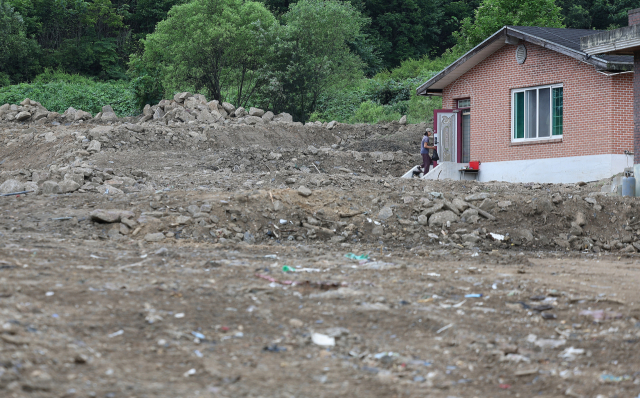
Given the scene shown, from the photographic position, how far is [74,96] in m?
36.2

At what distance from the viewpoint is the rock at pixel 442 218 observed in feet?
35.8

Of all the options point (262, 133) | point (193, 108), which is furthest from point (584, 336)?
point (193, 108)

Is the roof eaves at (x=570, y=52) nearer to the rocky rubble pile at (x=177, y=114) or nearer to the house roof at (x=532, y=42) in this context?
the house roof at (x=532, y=42)

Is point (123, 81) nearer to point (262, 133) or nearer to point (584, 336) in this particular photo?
point (262, 133)

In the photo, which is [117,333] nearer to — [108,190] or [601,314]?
[601,314]

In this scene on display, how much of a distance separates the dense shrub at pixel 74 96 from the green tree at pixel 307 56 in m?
8.59

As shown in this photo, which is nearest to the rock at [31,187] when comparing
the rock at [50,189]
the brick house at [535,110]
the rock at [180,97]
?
the rock at [50,189]

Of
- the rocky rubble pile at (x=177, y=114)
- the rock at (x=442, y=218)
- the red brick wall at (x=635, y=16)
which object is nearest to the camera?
the rock at (x=442, y=218)

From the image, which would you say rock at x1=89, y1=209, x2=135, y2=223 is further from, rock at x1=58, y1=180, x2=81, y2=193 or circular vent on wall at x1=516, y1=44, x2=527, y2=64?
circular vent on wall at x1=516, y1=44, x2=527, y2=64

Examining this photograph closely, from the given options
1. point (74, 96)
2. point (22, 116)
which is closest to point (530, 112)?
point (22, 116)

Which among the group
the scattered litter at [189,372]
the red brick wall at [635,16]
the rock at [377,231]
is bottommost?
the scattered litter at [189,372]

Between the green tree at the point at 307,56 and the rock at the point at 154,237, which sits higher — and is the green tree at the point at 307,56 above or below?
above

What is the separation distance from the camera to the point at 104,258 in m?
7.35

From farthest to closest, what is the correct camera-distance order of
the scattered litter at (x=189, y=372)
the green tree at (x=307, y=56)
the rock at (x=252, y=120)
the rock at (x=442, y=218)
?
the green tree at (x=307, y=56), the rock at (x=252, y=120), the rock at (x=442, y=218), the scattered litter at (x=189, y=372)
